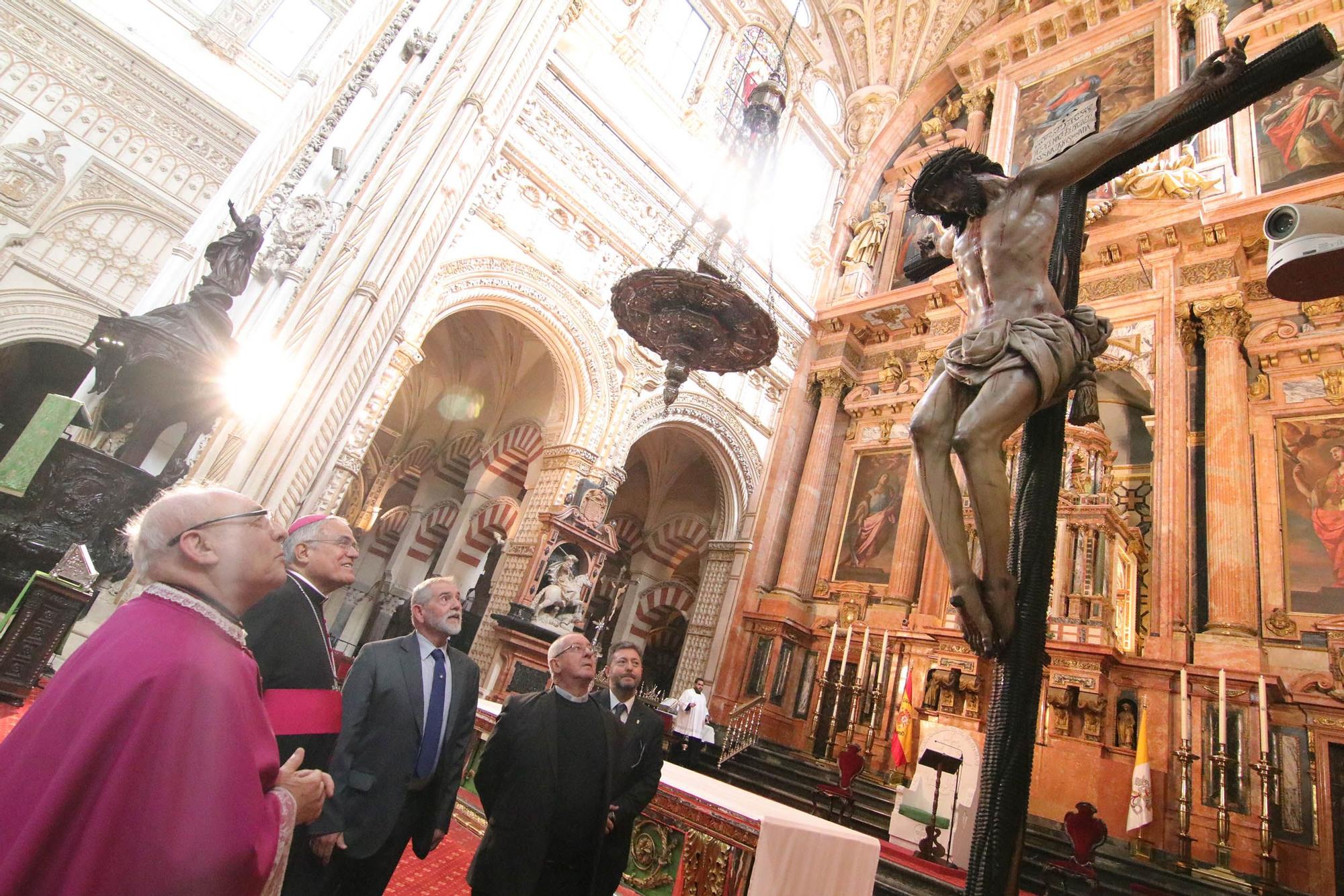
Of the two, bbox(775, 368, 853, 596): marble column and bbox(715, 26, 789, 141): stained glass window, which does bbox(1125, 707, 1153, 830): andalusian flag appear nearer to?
bbox(775, 368, 853, 596): marble column

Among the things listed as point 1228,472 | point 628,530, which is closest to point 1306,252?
point 1228,472

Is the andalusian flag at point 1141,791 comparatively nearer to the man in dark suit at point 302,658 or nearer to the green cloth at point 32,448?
the man in dark suit at point 302,658

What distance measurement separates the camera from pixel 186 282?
5855mm

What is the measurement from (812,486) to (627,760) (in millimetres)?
9118

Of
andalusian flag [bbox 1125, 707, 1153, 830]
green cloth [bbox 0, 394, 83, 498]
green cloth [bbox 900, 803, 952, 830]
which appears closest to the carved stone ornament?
andalusian flag [bbox 1125, 707, 1153, 830]

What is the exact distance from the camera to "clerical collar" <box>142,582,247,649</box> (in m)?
1.06

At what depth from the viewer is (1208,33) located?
419 inches

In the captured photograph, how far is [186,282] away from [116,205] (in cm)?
535

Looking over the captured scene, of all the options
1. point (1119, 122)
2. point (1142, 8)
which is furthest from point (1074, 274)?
point (1142, 8)

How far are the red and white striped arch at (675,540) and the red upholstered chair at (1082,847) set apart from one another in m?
9.14

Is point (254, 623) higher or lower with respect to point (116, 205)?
lower

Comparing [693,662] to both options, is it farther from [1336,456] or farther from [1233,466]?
[1336,456]

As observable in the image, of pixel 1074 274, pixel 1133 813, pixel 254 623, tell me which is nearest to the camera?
pixel 254 623

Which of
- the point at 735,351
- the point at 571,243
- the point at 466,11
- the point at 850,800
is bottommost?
the point at 850,800
